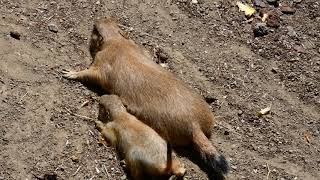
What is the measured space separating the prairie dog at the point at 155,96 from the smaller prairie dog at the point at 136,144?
0.14 m

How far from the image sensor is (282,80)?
21.6 ft

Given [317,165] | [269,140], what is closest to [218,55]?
[269,140]

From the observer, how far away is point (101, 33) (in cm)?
646

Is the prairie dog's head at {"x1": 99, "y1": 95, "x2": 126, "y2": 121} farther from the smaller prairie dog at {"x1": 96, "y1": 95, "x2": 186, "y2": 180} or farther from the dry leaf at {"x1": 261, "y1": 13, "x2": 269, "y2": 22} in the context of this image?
the dry leaf at {"x1": 261, "y1": 13, "x2": 269, "y2": 22}

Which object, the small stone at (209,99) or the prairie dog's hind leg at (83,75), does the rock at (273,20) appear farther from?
the prairie dog's hind leg at (83,75)

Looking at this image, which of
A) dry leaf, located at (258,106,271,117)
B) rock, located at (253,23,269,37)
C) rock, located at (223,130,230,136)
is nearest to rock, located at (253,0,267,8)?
rock, located at (253,23,269,37)

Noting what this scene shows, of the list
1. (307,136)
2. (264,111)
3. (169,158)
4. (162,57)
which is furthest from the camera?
(162,57)

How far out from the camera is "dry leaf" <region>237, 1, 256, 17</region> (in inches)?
279

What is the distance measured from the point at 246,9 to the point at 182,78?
1.30 m

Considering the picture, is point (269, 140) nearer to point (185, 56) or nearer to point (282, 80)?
point (282, 80)

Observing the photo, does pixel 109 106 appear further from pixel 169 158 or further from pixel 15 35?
pixel 15 35

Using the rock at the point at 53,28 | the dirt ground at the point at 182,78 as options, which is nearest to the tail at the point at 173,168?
the dirt ground at the point at 182,78

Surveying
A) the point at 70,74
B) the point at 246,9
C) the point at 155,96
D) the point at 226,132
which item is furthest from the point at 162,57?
the point at 246,9

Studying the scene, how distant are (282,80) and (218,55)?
2.29ft
